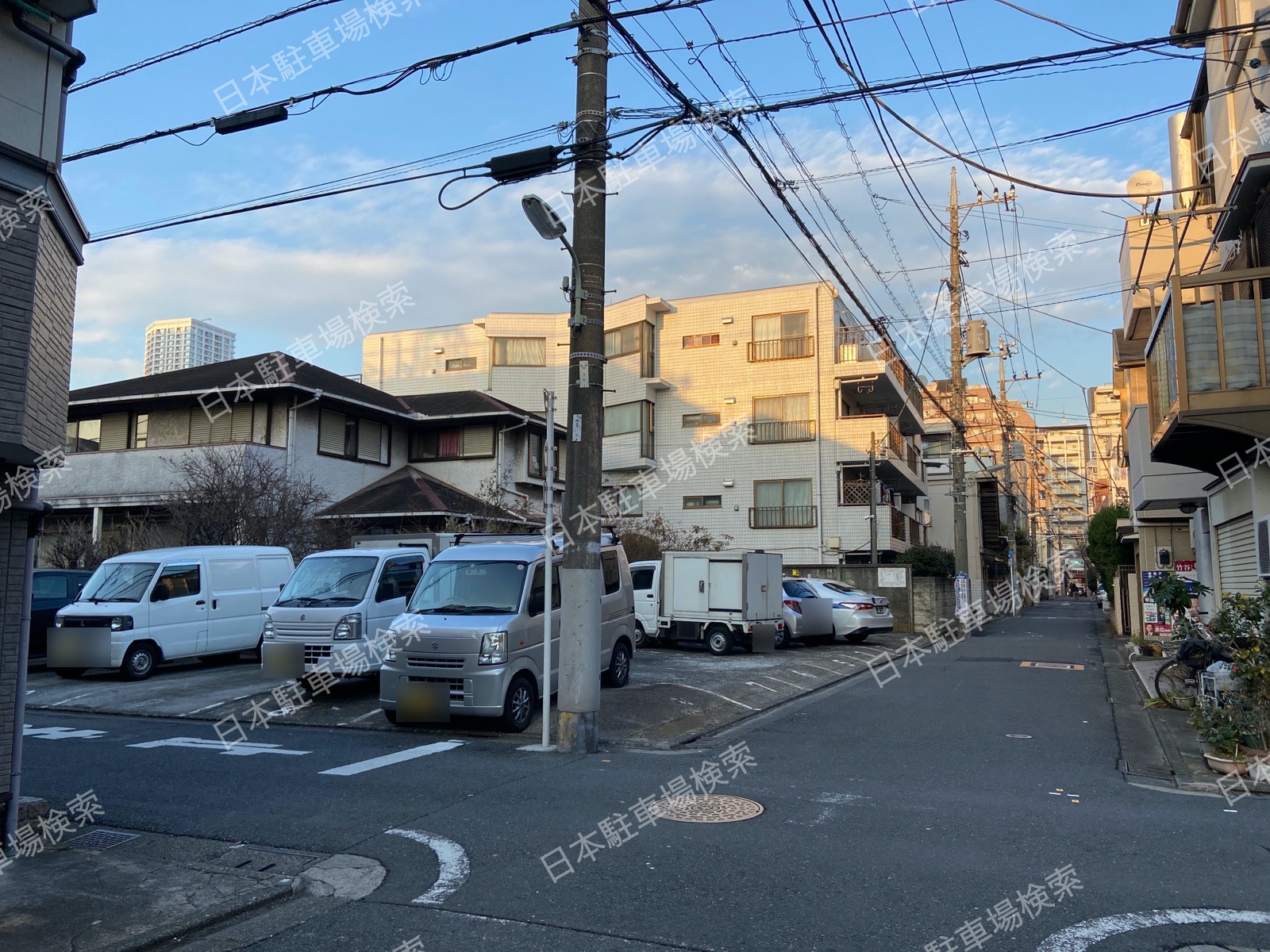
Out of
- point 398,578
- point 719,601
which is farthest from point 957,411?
point 398,578

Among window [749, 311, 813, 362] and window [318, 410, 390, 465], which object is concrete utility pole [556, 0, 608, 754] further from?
window [749, 311, 813, 362]

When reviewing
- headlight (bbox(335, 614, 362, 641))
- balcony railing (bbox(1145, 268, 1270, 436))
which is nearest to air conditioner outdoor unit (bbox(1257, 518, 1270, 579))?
balcony railing (bbox(1145, 268, 1270, 436))

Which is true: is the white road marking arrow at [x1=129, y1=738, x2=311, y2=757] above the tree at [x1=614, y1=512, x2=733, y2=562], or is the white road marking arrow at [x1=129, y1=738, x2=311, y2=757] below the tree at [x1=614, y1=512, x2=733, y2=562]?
below

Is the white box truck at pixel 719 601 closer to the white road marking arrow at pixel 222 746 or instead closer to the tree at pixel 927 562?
the white road marking arrow at pixel 222 746

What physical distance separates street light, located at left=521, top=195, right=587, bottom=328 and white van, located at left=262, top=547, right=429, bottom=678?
4.88 meters

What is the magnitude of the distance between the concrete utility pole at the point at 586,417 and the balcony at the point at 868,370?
77.5 ft

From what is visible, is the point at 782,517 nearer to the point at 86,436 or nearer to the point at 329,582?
the point at 86,436

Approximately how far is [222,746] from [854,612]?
1700 cm

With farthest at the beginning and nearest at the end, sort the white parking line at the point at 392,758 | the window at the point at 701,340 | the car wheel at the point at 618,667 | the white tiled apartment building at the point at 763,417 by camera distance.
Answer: the window at the point at 701,340, the white tiled apartment building at the point at 763,417, the car wheel at the point at 618,667, the white parking line at the point at 392,758

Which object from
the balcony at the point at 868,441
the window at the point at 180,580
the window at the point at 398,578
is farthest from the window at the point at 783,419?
the window at the point at 180,580

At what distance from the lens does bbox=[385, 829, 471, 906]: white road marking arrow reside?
5230 mm

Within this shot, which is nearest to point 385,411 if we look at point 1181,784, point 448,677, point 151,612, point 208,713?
point 151,612

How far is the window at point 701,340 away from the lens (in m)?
36.7

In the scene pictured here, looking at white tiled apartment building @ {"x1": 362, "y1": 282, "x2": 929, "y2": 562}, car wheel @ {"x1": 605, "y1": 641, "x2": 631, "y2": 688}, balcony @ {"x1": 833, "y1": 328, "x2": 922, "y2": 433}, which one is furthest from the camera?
white tiled apartment building @ {"x1": 362, "y1": 282, "x2": 929, "y2": 562}
